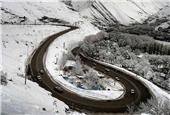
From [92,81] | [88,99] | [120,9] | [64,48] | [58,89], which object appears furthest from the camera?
[120,9]

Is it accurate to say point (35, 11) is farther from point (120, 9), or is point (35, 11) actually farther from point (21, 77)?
point (21, 77)

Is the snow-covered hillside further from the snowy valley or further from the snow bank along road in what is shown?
the snow bank along road

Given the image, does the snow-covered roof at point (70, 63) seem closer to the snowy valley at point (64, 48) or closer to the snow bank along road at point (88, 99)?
the snowy valley at point (64, 48)

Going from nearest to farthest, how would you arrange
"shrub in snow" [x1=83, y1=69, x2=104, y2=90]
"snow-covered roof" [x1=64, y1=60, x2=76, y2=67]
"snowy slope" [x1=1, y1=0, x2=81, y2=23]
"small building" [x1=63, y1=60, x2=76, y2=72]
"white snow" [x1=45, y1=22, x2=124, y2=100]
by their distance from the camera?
"white snow" [x1=45, y1=22, x2=124, y2=100], "shrub in snow" [x1=83, y1=69, x2=104, y2=90], "small building" [x1=63, y1=60, x2=76, y2=72], "snow-covered roof" [x1=64, y1=60, x2=76, y2=67], "snowy slope" [x1=1, y1=0, x2=81, y2=23]

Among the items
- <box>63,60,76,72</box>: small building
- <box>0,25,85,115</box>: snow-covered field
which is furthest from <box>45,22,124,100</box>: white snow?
<box>0,25,85,115</box>: snow-covered field

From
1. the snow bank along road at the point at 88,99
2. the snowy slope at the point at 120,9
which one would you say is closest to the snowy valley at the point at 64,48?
the snowy slope at the point at 120,9

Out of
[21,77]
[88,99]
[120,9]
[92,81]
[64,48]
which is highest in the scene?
[120,9]

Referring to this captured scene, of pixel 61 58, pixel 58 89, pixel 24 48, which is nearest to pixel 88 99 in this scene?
pixel 58 89

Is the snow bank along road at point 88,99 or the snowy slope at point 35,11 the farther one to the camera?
the snowy slope at point 35,11
